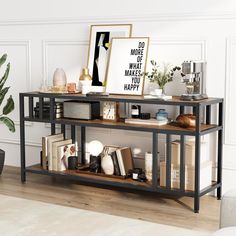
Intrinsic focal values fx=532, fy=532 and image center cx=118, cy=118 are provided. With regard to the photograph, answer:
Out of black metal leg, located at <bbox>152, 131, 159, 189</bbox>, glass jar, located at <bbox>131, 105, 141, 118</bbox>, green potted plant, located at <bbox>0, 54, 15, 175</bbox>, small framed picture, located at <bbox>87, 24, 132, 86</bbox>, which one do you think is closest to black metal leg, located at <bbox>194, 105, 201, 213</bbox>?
black metal leg, located at <bbox>152, 131, 159, 189</bbox>

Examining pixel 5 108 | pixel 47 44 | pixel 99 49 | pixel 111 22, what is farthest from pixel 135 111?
pixel 5 108

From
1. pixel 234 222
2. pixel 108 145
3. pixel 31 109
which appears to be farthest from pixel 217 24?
pixel 234 222

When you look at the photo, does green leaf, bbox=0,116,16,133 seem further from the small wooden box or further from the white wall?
the small wooden box

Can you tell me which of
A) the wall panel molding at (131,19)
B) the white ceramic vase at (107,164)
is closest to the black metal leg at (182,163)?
the white ceramic vase at (107,164)

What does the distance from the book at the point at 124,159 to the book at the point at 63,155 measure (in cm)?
47

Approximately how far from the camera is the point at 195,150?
142 inches

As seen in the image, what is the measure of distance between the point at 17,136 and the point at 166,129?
1851mm

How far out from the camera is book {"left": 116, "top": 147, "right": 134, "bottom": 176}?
4074 millimetres

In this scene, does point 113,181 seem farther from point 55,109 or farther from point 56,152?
point 55,109

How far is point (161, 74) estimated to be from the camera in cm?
411

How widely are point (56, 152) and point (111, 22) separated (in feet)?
3.78

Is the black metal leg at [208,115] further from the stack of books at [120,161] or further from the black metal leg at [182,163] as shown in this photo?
the stack of books at [120,161]

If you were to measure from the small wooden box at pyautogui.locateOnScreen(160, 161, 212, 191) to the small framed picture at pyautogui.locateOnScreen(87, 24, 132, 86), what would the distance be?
1007 millimetres

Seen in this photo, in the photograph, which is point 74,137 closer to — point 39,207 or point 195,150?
point 39,207
